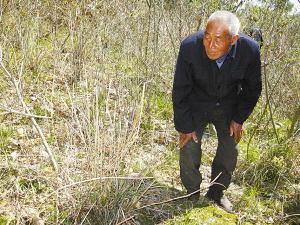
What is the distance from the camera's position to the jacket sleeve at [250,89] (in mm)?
2023

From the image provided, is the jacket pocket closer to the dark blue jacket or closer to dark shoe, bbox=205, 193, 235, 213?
the dark blue jacket

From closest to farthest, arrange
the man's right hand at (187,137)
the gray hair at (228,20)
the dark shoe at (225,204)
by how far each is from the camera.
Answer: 1. the gray hair at (228,20)
2. the man's right hand at (187,137)
3. the dark shoe at (225,204)

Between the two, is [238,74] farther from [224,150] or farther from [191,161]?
[191,161]

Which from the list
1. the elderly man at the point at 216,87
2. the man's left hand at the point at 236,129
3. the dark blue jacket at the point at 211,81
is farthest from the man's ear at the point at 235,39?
the man's left hand at the point at 236,129

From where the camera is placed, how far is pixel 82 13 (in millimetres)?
3777

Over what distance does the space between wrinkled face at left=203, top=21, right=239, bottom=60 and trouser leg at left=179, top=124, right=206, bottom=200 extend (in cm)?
71

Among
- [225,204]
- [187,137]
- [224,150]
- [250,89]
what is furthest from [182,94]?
[225,204]

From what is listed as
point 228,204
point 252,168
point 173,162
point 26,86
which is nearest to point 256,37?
point 252,168

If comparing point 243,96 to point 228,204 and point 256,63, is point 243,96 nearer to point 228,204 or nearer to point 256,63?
point 256,63

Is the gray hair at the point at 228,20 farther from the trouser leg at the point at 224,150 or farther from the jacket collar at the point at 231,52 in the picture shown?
the trouser leg at the point at 224,150

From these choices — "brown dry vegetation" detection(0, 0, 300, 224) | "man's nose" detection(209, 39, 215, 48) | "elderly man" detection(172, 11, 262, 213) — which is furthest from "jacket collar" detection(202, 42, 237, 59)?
"brown dry vegetation" detection(0, 0, 300, 224)

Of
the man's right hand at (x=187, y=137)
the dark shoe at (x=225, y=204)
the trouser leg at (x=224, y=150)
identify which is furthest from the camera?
the dark shoe at (x=225, y=204)

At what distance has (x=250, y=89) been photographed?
2135mm

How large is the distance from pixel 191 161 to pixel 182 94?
0.64 m
